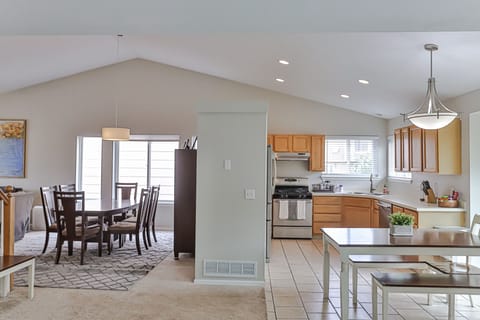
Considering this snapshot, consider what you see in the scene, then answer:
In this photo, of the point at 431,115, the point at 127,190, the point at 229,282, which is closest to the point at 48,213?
the point at 127,190

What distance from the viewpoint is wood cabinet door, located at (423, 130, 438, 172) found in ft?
16.3

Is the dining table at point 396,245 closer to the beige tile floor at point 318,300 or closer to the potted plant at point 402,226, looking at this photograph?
the potted plant at point 402,226

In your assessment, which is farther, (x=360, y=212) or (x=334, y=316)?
(x=360, y=212)

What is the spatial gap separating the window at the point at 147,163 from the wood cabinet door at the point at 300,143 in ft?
8.27

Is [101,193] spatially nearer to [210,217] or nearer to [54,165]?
[54,165]

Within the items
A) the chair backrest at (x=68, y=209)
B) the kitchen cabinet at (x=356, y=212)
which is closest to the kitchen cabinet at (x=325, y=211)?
→ the kitchen cabinet at (x=356, y=212)

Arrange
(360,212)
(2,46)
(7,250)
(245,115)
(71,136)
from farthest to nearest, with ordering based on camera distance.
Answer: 1. (71,136)
2. (360,212)
3. (2,46)
4. (245,115)
5. (7,250)

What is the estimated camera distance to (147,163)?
8211mm

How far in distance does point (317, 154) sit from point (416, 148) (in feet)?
7.54

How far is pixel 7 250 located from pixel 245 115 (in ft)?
10.00

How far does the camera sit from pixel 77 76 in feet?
26.6

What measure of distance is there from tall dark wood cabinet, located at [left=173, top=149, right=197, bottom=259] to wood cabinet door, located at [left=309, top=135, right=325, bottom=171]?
2956 mm

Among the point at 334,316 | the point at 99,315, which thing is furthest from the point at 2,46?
the point at 334,316

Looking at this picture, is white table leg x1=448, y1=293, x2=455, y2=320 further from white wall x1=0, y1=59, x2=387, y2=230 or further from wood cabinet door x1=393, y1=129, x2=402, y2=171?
white wall x1=0, y1=59, x2=387, y2=230
